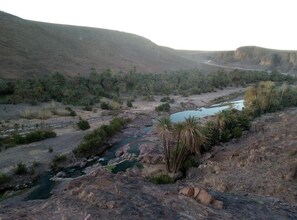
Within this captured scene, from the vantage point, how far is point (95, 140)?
40.1m

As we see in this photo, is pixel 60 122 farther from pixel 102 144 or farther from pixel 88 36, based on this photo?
pixel 88 36

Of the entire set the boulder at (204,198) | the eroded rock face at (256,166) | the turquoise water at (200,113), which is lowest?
the turquoise water at (200,113)

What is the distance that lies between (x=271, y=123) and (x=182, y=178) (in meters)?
21.0

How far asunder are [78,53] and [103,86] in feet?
150

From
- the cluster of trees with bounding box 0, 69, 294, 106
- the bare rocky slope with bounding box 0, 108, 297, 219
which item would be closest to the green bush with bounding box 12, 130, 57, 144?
the bare rocky slope with bounding box 0, 108, 297, 219

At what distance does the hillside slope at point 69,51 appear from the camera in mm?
94125

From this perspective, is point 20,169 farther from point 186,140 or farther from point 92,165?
point 186,140

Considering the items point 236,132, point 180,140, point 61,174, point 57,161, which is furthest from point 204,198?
point 236,132

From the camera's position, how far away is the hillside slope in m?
94.1

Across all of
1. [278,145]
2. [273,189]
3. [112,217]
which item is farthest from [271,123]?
[112,217]

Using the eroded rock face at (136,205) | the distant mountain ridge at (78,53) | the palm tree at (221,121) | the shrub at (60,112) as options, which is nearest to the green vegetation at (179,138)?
the palm tree at (221,121)

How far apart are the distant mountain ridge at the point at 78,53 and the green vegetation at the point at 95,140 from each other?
1693 inches

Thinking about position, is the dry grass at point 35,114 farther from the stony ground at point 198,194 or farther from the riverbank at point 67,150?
the stony ground at point 198,194

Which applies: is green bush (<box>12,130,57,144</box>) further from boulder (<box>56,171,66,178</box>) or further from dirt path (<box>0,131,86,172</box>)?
boulder (<box>56,171,66,178</box>)
